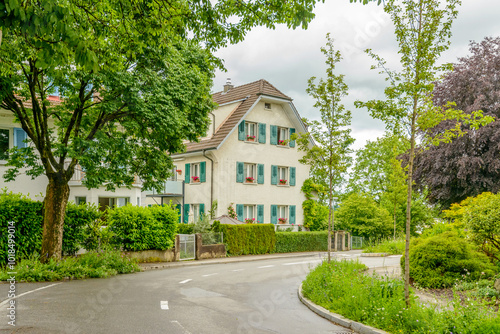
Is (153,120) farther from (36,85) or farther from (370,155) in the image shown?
(370,155)

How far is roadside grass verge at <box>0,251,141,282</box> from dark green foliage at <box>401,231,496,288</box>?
9.90 metres

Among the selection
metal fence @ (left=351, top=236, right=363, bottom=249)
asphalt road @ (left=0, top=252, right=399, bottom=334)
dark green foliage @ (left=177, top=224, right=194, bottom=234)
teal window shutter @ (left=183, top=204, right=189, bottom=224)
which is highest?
teal window shutter @ (left=183, top=204, right=189, bottom=224)

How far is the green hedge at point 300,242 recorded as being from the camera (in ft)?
101

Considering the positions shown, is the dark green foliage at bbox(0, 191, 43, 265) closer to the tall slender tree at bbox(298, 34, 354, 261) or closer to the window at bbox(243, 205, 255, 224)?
the tall slender tree at bbox(298, 34, 354, 261)

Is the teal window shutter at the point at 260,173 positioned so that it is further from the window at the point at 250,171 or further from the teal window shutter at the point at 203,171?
the teal window shutter at the point at 203,171

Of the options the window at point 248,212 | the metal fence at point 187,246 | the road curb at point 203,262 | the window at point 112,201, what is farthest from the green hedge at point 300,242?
the window at point 112,201

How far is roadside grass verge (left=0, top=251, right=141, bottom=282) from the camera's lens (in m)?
14.8

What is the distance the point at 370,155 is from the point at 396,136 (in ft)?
172

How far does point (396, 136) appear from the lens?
941 centimetres

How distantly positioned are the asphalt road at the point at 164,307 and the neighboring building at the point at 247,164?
17.5 meters

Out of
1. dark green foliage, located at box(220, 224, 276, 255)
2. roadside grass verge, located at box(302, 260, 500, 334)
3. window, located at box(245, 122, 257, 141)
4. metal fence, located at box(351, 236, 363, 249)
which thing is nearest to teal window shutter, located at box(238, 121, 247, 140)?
window, located at box(245, 122, 257, 141)

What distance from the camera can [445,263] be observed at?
1231 centimetres

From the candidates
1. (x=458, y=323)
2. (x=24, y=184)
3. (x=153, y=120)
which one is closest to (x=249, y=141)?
(x=24, y=184)

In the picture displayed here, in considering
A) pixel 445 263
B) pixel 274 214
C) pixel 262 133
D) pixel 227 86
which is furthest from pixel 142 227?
pixel 227 86
